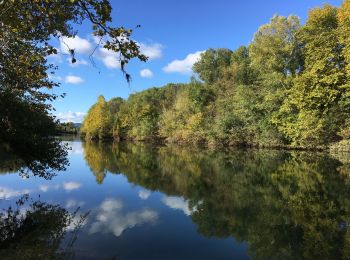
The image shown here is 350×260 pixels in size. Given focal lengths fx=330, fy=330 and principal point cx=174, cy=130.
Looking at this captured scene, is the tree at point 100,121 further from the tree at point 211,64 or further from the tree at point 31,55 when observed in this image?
the tree at point 31,55

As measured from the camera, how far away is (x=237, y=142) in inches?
2069

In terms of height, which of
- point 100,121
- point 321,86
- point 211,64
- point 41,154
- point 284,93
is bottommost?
point 41,154

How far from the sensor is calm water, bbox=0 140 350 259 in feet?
27.6

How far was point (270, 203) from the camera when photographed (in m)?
13.4

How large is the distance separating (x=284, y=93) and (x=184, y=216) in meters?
33.3

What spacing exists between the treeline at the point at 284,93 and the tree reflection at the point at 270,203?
14812 millimetres

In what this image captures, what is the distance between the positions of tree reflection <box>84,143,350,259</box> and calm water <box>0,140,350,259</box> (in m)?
0.03

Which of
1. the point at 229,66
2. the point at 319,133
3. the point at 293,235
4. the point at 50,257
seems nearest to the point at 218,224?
the point at 293,235

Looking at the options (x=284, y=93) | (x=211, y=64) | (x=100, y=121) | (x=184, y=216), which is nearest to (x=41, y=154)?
(x=184, y=216)

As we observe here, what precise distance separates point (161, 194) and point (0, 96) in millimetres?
8302

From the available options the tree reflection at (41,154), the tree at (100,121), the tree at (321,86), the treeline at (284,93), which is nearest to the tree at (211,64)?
the treeline at (284,93)

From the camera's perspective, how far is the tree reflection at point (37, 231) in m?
7.22

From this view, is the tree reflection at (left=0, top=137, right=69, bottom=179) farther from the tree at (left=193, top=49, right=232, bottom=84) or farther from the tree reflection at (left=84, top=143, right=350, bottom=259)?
the tree at (left=193, top=49, right=232, bottom=84)

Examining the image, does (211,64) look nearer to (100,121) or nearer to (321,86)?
(100,121)
